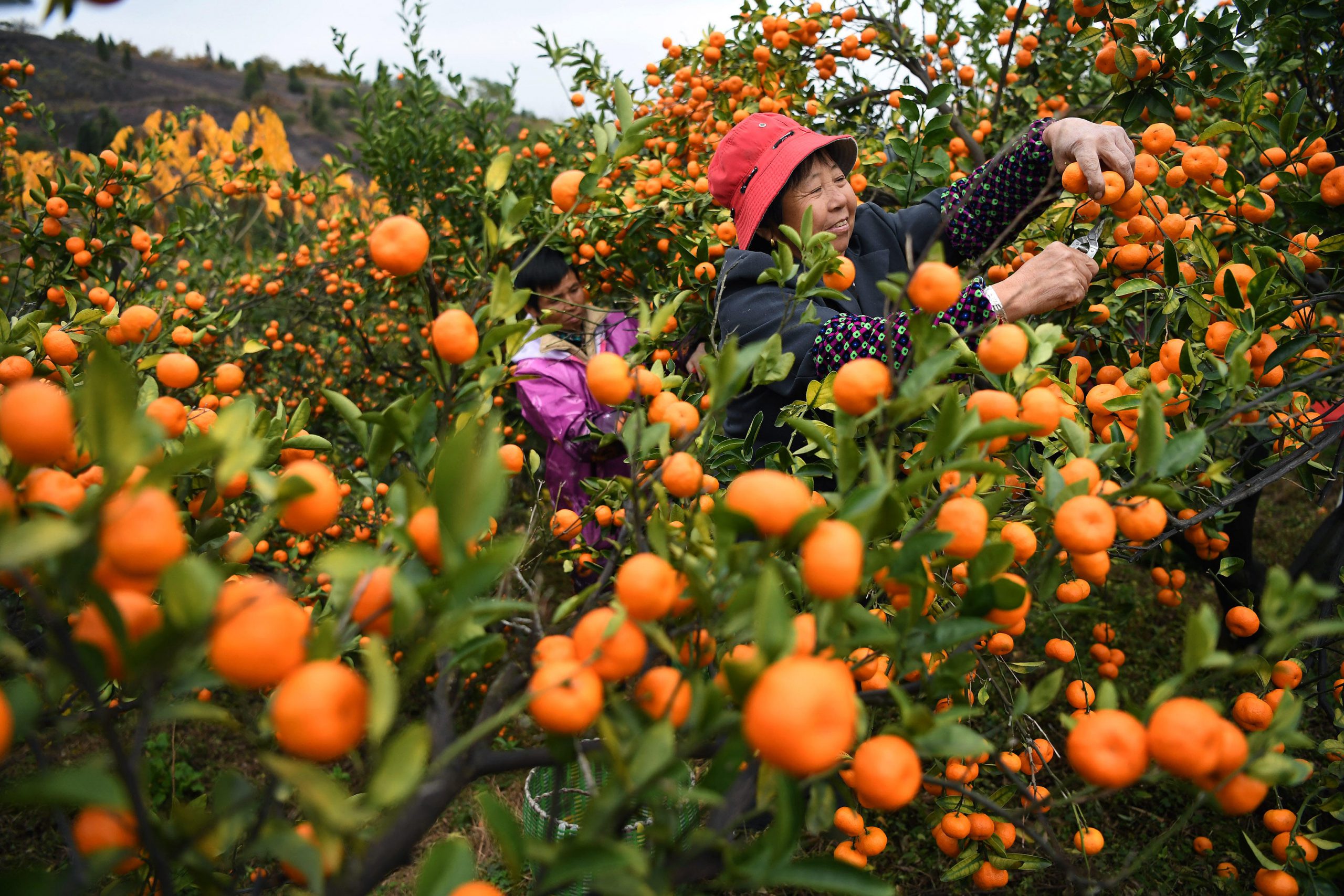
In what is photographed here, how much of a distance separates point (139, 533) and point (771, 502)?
50 cm

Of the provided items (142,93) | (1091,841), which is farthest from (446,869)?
(142,93)

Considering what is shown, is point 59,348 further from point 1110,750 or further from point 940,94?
point 940,94

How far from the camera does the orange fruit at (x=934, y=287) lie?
2.72ft

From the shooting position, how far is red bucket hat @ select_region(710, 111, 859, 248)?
1995mm

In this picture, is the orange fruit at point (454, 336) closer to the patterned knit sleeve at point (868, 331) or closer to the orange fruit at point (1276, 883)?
the patterned knit sleeve at point (868, 331)

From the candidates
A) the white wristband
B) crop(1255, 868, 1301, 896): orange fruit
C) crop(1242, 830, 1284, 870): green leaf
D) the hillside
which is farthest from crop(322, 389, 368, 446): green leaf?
the hillside

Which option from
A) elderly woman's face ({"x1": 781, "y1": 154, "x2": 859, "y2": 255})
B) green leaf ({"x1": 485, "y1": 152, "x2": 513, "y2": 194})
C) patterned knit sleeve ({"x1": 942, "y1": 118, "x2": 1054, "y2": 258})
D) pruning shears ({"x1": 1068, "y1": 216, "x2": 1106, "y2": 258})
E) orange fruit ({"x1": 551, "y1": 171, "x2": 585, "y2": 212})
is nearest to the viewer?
green leaf ({"x1": 485, "y1": 152, "x2": 513, "y2": 194})

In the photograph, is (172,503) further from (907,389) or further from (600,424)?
(600,424)

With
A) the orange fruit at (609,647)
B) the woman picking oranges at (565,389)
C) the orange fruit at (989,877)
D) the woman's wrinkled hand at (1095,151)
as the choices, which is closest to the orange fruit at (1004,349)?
the orange fruit at (609,647)

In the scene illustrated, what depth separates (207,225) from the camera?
3453 mm

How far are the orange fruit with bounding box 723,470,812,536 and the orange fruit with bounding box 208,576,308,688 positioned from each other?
379 millimetres

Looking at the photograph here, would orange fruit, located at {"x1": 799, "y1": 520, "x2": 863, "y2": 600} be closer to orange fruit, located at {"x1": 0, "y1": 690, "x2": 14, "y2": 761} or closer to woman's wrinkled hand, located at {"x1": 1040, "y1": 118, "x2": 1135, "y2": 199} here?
orange fruit, located at {"x1": 0, "y1": 690, "x2": 14, "y2": 761}

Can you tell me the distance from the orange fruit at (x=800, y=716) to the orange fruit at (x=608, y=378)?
0.45 m

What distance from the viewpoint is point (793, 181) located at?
2082 mm
